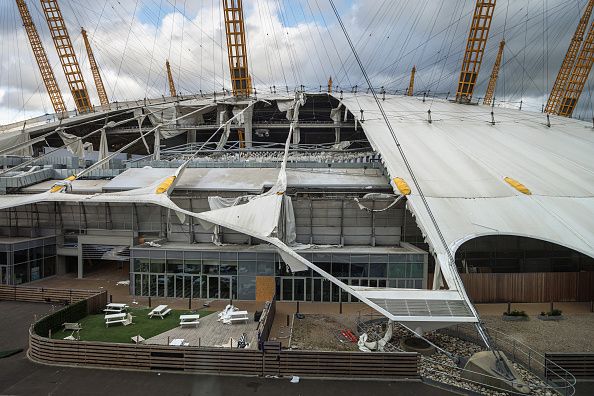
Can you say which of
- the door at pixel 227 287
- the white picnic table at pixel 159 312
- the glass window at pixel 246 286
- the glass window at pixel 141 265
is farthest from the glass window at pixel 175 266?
the white picnic table at pixel 159 312

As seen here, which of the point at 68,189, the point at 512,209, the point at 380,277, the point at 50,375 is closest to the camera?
the point at 50,375

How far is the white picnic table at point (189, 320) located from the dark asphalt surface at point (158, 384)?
4.49 m

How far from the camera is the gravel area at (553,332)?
17.3 meters

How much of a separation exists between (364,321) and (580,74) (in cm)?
5462

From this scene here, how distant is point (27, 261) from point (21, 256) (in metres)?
0.63

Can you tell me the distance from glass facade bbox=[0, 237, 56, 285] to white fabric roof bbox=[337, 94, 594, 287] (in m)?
23.9

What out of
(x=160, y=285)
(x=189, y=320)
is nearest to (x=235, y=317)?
(x=189, y=320)

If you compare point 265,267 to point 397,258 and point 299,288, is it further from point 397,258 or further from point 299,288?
point 397,258

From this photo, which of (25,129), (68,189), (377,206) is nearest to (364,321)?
(377,206)

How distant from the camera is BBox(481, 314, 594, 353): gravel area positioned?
680 inches

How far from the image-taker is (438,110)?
4162 cm

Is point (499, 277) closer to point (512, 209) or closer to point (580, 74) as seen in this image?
point (512, 209)

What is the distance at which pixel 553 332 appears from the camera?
18.8 metres

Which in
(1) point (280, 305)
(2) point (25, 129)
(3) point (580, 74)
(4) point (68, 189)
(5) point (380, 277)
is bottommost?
(1) point (280, 305)
